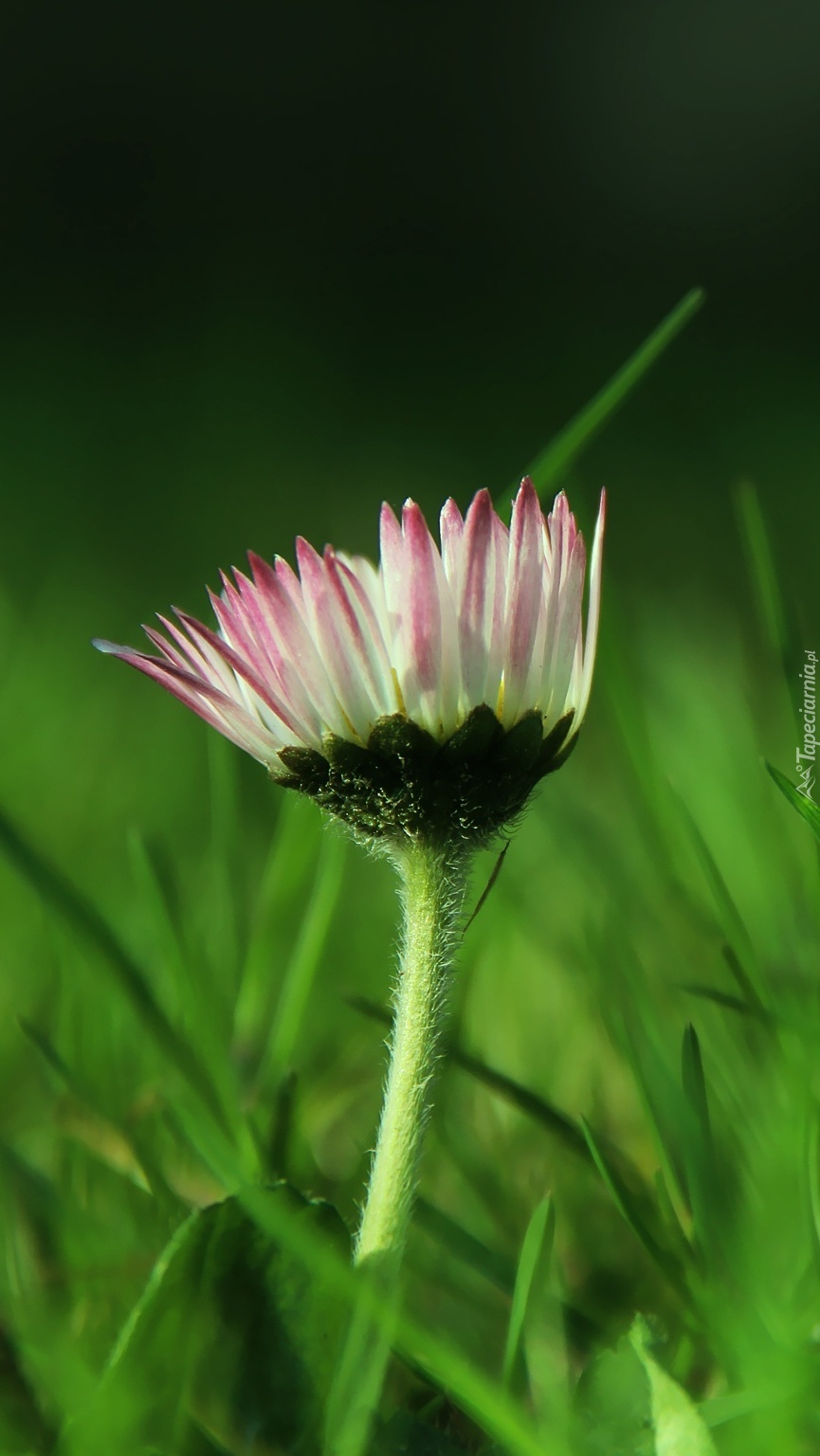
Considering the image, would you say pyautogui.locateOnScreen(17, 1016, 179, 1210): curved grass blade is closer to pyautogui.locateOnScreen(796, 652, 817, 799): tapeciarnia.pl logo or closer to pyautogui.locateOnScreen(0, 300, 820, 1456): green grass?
pyautogui.locateOnScreen(0, 300, 820, 1456): green grass

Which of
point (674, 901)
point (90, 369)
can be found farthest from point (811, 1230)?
point (90, 369)

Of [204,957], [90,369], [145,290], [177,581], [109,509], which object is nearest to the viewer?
[204,957]

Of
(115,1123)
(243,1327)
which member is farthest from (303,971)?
(243,1327)

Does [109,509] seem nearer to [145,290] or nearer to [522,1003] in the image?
[145,290]

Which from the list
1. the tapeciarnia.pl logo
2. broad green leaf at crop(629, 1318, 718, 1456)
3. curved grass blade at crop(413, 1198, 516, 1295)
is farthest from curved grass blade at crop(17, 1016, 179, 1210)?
the tapeciarnia.pl logo

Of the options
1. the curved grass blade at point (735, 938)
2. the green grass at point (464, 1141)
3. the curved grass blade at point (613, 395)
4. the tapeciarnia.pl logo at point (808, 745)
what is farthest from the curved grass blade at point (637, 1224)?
→ the curved grass blade at point (613, 395)

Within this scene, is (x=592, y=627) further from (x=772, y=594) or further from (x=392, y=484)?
(x=392, y=484)
